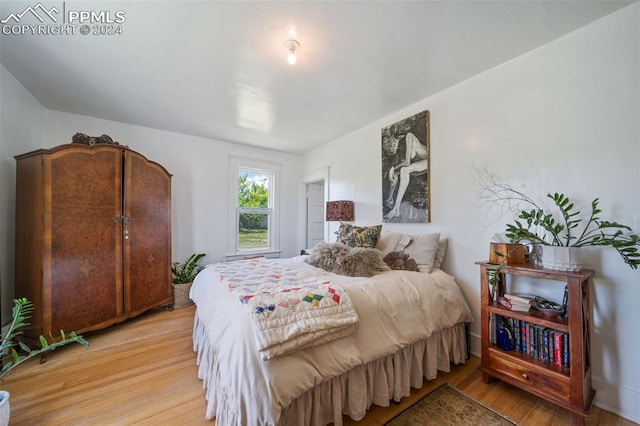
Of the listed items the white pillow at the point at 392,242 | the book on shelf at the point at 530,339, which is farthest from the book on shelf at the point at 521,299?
the white pillow at the point at 392,242

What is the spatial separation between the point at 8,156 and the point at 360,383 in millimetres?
3661

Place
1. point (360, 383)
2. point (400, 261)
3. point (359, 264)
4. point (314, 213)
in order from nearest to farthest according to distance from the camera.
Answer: point (360, 383), point (359, 264), point (400, 261), point (314, 213)

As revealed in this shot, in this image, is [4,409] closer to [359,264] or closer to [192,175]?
[359,264]

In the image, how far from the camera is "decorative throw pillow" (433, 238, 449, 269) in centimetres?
229

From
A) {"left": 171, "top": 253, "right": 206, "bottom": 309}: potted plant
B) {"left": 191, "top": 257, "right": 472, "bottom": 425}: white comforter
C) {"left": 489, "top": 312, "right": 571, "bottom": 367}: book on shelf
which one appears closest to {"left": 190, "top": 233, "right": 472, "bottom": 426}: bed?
{"left": 191, "top": 257, "right": 472, "bottom": 425}: white comforter

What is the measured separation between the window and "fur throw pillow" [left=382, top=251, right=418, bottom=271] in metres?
2.79

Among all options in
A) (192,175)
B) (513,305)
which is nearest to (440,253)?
(513,305)

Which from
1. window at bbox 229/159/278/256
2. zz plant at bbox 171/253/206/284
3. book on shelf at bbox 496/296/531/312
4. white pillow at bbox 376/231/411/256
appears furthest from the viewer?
window at bbox 229/159/278/256

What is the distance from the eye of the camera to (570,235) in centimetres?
166

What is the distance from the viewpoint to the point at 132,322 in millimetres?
2742

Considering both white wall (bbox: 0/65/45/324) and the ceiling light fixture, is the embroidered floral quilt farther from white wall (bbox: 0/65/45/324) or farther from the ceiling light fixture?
white wall (bbox: 0/65/45/324)

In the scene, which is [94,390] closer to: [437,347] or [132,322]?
[132,322]

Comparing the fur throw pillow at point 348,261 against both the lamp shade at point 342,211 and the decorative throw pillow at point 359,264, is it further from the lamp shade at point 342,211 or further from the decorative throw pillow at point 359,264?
the lamp shade at point 342,211

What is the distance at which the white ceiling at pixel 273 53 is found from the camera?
1.50 metres
